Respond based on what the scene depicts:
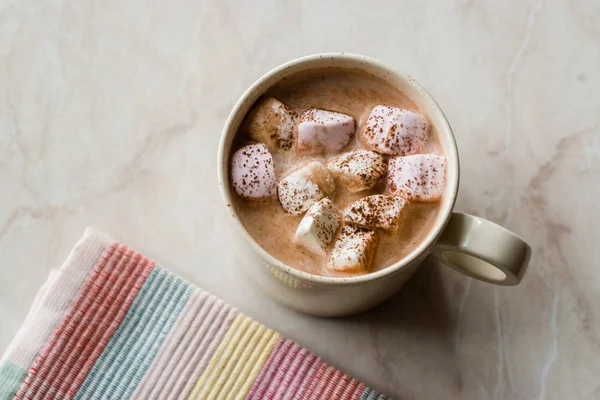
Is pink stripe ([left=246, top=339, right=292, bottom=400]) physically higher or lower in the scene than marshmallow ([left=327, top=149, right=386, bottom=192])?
lower

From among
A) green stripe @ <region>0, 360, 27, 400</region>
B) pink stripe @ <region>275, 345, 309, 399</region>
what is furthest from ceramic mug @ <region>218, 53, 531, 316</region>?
green stripe @ <region>0, 360, 27, 400</region>

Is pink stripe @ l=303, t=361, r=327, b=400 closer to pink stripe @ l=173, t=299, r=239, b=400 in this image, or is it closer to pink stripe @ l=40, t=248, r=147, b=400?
pink stripe @ l=173, t=299, r=239, b=400

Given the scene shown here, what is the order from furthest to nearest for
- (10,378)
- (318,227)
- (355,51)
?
(355,51)
(10,378)
(318,227)

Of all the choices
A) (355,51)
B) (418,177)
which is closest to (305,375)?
(418,177)

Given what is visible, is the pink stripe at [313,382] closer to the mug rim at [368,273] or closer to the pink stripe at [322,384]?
the pink stripe at [322,384]

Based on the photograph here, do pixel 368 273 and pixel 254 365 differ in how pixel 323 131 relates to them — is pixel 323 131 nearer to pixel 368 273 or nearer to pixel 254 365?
pixel 368 273

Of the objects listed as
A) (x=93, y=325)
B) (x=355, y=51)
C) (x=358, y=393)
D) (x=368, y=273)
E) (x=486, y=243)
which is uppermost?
(x=355, y=51)

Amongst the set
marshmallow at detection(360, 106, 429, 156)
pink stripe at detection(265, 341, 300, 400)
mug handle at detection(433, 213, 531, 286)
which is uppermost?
marshmallow at detection(360, 106, 429, 156)
